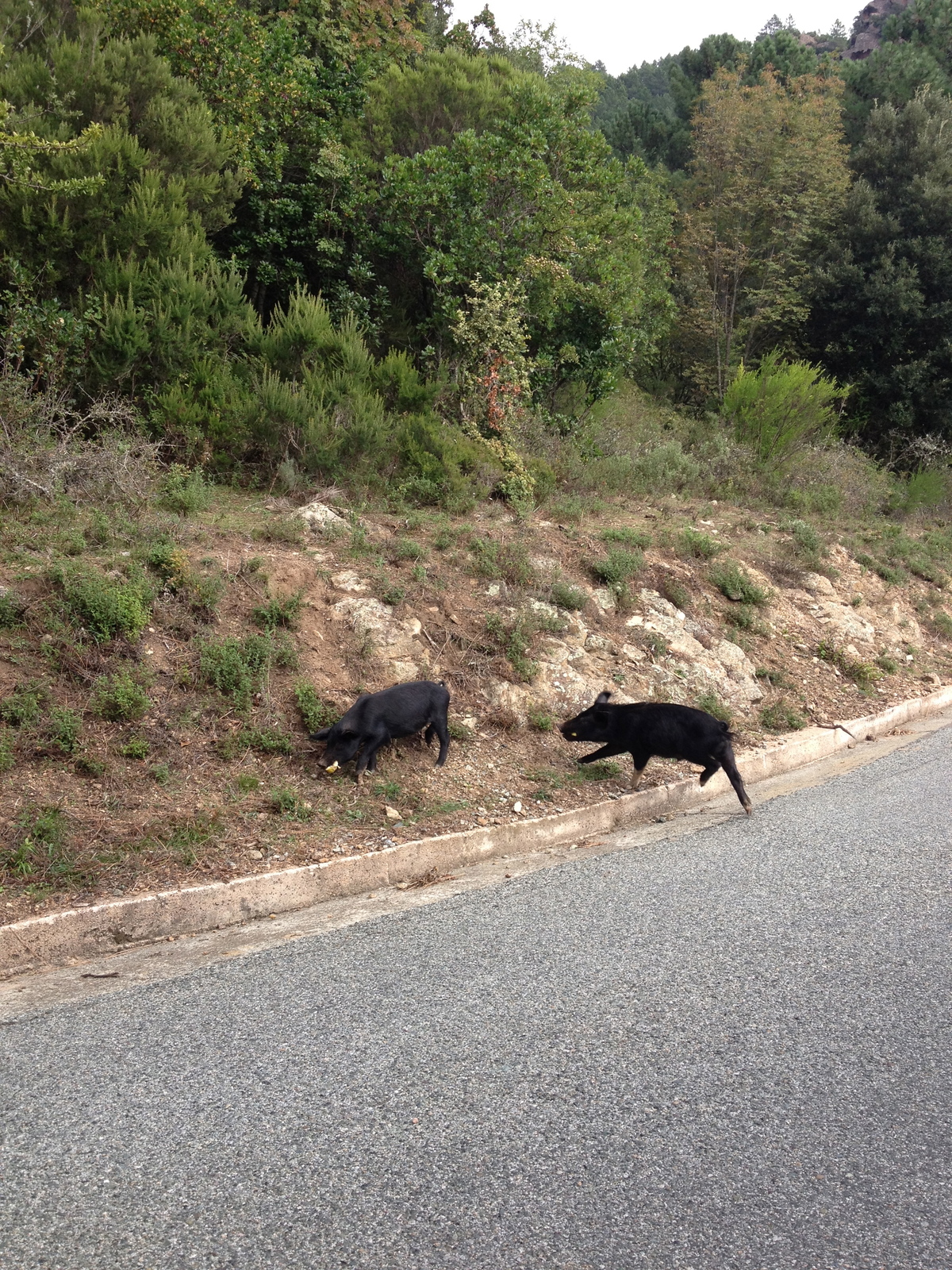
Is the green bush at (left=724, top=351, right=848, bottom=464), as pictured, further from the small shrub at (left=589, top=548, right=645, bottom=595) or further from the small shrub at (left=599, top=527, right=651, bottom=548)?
the small shrub at (left=589, top=548, right=645, bottom=595)

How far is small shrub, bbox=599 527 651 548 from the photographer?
1184 centimetres

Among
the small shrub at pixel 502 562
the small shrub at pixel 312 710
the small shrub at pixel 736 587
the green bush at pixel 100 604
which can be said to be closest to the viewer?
the green bush at pixel 100 604

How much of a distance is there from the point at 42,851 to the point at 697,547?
928 cm

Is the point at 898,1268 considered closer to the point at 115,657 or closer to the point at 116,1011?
the point at 116,1011

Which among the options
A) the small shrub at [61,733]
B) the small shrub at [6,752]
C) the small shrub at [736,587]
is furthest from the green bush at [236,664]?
the small shrub at [736,587]

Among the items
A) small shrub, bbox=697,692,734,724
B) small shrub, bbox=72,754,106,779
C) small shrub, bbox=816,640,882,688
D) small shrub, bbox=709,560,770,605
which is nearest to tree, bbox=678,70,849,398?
small shrub, bbox=709,560,770,605

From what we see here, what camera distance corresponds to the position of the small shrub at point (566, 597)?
10.1m

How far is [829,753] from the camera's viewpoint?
10.1 metres

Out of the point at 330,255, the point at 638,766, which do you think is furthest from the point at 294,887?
the point at 330,255

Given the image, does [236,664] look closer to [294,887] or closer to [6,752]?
[6,752]

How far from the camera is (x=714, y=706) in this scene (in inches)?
383

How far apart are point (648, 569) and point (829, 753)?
3025 millimetres

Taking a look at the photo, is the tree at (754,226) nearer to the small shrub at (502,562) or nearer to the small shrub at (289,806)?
the small shrub at (502,562)

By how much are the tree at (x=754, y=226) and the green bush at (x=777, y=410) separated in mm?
7244
